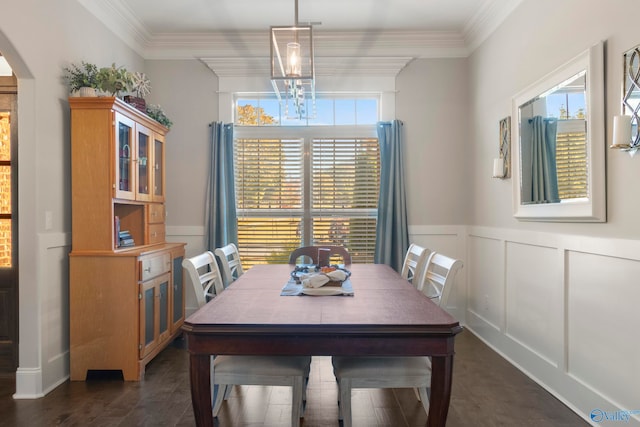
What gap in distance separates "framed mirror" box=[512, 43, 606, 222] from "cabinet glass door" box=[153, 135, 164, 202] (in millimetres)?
2919

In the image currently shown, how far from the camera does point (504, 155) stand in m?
3.52

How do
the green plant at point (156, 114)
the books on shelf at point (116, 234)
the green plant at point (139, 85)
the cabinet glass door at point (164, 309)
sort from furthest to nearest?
1. the green plant at point (156, 114)
2. the cabinet glass door at point (164, 309)
3. the green plant at point (139, 85)
4. the books on shelf at point (116, 234)

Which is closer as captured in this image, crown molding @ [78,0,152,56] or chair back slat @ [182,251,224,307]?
chair back slat @ [182,251,224,307]

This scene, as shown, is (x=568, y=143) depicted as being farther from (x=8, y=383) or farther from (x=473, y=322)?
(x=8, y=383)

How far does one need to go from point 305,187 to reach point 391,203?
89 cm

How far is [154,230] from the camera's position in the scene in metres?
3.78

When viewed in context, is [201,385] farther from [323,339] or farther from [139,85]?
[139,85]

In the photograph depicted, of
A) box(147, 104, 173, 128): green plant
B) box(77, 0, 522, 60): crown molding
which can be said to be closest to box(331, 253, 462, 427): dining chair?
box(147, 104, 173, 128): green plant

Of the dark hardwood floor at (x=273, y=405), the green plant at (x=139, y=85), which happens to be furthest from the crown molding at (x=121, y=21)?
the dark hardwood floor at (x=273, y=405)

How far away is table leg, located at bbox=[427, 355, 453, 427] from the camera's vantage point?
1715 millimetres

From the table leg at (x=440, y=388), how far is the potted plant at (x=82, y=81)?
2.76 meters

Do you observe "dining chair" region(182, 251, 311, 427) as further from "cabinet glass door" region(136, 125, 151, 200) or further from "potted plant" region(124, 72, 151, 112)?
"potted plant" region(124, 72, 151, 112)

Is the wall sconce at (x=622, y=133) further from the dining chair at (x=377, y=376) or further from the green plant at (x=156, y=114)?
the green plant at (x=156, y=114)

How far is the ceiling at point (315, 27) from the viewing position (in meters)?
3.73
